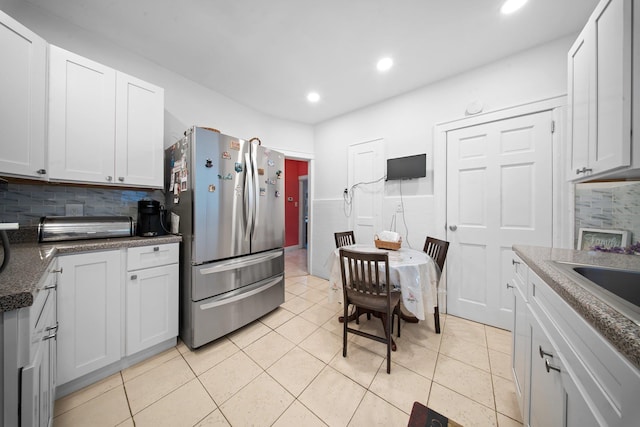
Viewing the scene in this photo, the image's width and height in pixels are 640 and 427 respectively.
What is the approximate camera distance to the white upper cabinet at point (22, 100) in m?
1.22

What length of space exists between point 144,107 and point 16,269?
1512mm

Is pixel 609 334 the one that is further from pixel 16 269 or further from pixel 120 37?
pixel 120 37

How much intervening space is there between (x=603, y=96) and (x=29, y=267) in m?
2.74

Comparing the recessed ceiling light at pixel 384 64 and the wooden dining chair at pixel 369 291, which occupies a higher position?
the recessed ceiling light at pixel 384 64

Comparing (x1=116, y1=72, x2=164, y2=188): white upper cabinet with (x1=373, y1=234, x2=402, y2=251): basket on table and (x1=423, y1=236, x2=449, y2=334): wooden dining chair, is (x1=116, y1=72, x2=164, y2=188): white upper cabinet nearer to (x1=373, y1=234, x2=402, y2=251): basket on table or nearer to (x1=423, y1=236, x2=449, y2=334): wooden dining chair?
(x1=373, y1=234, x2=402, y2=251): basket on table

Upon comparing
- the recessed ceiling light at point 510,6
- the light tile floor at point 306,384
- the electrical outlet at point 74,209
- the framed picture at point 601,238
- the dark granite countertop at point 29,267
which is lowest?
the light tile floor at point 306,384

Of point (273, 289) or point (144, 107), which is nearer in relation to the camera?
point (144, 107)

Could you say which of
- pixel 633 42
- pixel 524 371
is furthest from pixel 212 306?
pixel 633 42

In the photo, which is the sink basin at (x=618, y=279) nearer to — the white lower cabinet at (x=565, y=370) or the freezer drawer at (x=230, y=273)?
the white lower cabinet at (x=565, y=370)

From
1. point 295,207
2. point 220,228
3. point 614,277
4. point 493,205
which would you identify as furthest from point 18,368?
point 295,207

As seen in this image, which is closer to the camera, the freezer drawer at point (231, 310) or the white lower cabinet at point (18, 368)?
the white lower cabinet at point (18, 368)

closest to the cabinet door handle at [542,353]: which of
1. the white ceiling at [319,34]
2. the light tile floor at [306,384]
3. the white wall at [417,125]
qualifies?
the light tile floor at [306,384]

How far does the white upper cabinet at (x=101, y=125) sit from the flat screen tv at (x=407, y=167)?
2484mm

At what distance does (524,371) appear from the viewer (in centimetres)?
103
